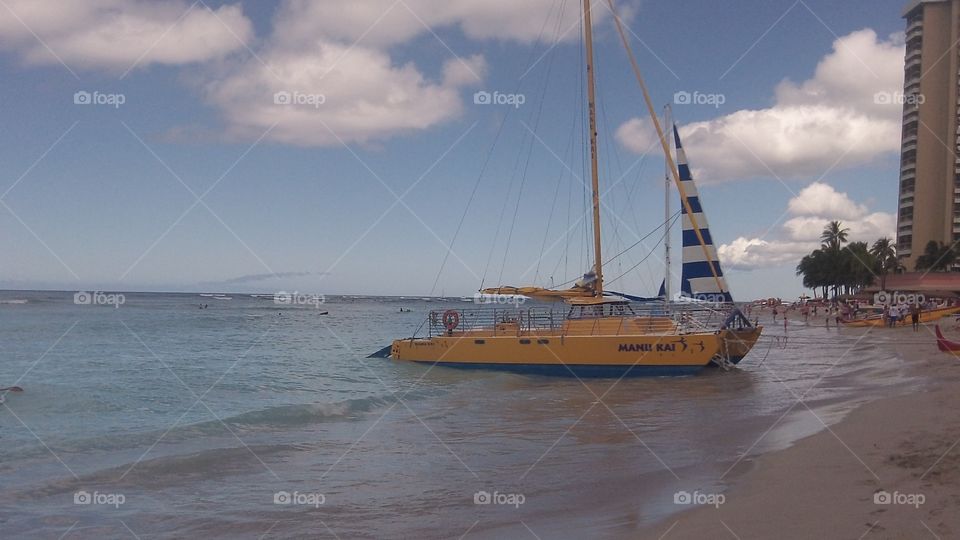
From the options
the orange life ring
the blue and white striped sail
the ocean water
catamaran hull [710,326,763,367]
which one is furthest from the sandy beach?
the orange life ring

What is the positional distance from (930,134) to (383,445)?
95755 millimetres

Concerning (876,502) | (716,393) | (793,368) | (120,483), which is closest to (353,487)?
(120,483)

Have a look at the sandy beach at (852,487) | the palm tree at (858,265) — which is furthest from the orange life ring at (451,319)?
the palm tree at (858,265)

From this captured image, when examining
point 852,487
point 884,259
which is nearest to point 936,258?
point 884,259

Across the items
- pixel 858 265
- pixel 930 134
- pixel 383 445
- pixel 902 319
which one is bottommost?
pixel 383 445

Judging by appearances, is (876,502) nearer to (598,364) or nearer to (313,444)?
(313,444)

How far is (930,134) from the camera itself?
8719 cm

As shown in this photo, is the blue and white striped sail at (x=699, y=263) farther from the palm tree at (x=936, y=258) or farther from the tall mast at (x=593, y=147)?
the palm tree at (x=936, y=258)

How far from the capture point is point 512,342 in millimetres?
24844

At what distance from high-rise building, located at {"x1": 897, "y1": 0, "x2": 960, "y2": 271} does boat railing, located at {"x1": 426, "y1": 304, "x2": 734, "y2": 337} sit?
7484 cm

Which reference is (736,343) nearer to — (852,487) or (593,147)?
(593,147)

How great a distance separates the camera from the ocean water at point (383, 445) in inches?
329

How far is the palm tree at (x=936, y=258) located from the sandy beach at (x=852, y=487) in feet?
260

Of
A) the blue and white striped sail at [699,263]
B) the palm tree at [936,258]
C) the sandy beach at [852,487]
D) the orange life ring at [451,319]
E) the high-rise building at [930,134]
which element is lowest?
the sandy beach at [852,487]
